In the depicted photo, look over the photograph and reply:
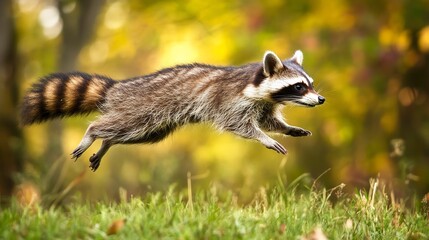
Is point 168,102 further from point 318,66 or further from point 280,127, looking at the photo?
point 318,66

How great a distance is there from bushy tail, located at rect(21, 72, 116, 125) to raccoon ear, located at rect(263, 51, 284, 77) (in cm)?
142

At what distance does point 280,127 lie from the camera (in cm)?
683

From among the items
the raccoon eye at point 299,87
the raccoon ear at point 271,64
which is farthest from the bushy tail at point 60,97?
the raccoon eye at point 299,87

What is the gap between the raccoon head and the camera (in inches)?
251

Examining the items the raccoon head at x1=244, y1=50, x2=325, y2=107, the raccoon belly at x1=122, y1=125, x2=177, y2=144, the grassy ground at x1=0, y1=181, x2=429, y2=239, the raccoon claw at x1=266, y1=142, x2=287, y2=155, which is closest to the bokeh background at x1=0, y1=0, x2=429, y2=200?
the raccoon belly at x1=122, y1=125, x2=177, y2=144

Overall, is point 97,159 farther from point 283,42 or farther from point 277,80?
point 283,42

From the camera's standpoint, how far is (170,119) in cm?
671

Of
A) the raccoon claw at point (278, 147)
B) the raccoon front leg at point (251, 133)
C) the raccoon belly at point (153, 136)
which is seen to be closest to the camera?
the raccoon claw at point (278, 147)

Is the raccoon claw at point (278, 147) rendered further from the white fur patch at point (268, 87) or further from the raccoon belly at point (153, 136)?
the raccoon belly at point (153, 136)

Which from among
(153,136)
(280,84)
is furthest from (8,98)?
(280,84)

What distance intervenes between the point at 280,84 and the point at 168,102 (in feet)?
3.01

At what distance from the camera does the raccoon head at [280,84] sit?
6.39 metres

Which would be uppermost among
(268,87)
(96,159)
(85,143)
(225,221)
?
(268,87)

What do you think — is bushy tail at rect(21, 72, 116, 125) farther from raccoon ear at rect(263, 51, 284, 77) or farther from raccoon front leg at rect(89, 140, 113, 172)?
raccoon ear at rect(263, 51, 284, 77)
